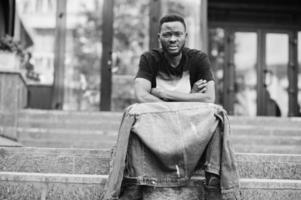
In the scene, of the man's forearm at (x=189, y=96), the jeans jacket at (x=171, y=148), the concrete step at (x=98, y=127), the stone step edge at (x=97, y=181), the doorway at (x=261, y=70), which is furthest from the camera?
the doorway at (x=261, y=70)

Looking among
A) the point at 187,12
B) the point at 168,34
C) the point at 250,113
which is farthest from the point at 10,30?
the point at 168,34

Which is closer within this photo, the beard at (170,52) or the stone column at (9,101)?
the beard at (170,52)

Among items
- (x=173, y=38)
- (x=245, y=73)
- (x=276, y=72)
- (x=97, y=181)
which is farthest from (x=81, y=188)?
(x=276, y=72)

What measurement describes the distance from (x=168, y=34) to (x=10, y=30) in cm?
672

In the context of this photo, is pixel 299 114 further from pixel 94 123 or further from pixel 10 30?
pixel 10 30

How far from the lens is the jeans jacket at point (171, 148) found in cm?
284

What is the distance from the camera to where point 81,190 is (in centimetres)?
314

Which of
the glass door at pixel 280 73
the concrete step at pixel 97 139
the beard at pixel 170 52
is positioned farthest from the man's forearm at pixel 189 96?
the glass door at pixel 280 73

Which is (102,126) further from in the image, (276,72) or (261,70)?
(276,72)

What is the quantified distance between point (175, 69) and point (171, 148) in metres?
0.87

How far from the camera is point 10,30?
9398mm

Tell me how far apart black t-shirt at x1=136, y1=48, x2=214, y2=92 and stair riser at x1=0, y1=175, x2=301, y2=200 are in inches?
34.4

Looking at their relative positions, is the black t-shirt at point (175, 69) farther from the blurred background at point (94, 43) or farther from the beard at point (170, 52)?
the blurred background at point (94, 43)

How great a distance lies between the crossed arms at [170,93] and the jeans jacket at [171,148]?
17.2 inches
